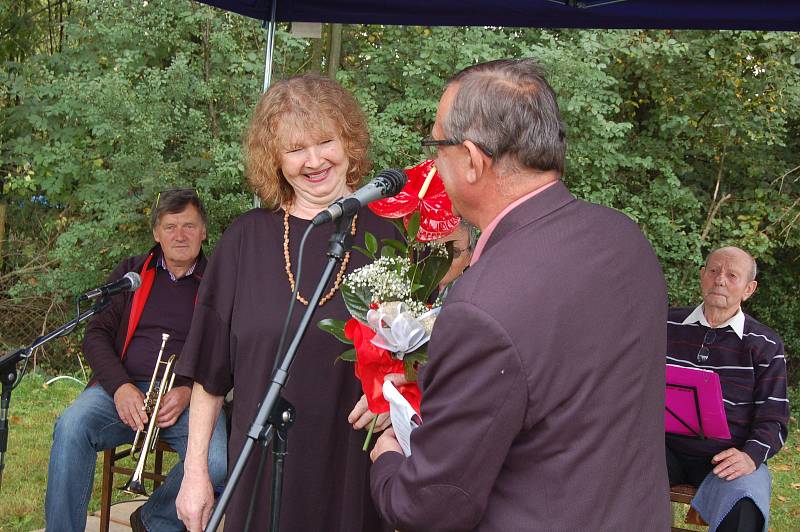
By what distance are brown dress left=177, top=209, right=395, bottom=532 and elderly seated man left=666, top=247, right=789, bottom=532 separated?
80.9 inches

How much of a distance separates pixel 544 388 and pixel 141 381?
3.15 metres

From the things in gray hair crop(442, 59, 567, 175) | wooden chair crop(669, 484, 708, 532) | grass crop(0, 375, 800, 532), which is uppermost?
gray hair crop(442, 59, 567, 175)

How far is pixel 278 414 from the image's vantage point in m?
1.95

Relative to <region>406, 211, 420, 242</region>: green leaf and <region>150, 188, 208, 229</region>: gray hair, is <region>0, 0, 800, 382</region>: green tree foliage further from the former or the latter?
<region>406, 211, 420, 242</region>: green leaf

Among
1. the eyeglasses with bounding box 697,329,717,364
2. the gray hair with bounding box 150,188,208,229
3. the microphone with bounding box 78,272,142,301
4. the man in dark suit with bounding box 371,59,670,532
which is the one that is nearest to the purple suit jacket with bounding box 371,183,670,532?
the man in dark suit with bounding box 371,59,670,532

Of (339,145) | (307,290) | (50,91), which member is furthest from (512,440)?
(50,91)

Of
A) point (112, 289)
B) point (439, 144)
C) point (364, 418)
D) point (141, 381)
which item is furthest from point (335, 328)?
point (141, 381)

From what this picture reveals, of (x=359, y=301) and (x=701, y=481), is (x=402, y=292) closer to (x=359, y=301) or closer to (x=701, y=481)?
(x=359, y=301)

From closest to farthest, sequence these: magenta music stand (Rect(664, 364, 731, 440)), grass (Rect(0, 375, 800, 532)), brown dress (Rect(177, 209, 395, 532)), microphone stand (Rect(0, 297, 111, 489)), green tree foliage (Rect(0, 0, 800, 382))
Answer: brown dress (Rect(177, 209, 395, 532)) < microphone stand (Rect(0, 297, 111, 489)) < magenta music stand (Rect(664, 364, 731, 440)) < grass (Rect(0, 375, 800, 532)) < green tree foliage (Rect(0, 0, 800, 382))

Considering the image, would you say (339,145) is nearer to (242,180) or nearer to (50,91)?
(242,180)

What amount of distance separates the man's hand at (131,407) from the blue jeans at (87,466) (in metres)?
0.10

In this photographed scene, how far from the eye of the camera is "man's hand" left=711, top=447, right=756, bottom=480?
3.86 metres

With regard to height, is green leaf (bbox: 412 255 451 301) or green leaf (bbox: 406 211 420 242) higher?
green leaf (bbox: 406 211 420 242)

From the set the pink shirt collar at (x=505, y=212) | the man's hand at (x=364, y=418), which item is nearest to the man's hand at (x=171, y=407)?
the man's hand at (x=364, y=418)
